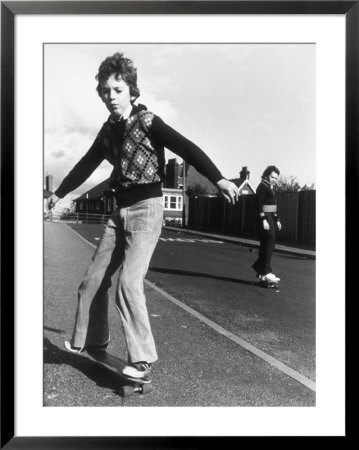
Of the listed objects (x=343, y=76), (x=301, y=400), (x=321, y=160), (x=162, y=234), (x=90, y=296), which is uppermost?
(x=343, y=76)

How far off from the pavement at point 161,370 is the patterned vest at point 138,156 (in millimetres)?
424

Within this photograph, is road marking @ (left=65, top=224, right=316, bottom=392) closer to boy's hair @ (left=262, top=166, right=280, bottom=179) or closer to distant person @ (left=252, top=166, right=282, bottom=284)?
distant person @ (left=252, top=166, right=282, bottom=284)

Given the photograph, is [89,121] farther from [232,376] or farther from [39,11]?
[232,376]

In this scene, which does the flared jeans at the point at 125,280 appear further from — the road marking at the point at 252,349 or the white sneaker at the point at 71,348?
the road marking at the point at 252,349

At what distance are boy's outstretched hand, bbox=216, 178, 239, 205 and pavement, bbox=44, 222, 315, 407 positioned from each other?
76 cm

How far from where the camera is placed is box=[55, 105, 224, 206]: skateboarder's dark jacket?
266 cm

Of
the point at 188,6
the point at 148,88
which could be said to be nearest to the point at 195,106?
the point at 148,88

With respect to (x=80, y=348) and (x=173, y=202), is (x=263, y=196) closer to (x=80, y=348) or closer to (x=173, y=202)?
(x=173, y=202)

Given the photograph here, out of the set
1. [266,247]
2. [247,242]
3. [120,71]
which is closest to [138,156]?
[120,71]

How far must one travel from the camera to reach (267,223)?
3219 mm

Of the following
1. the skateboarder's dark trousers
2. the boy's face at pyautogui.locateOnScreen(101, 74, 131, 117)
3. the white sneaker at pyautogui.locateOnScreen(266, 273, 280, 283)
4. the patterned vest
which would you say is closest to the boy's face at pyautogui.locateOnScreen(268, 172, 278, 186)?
the skateboarder's dark trousers

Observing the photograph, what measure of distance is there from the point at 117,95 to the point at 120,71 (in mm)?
119

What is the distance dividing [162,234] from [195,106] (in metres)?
0.68

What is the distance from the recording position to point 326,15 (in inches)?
110
